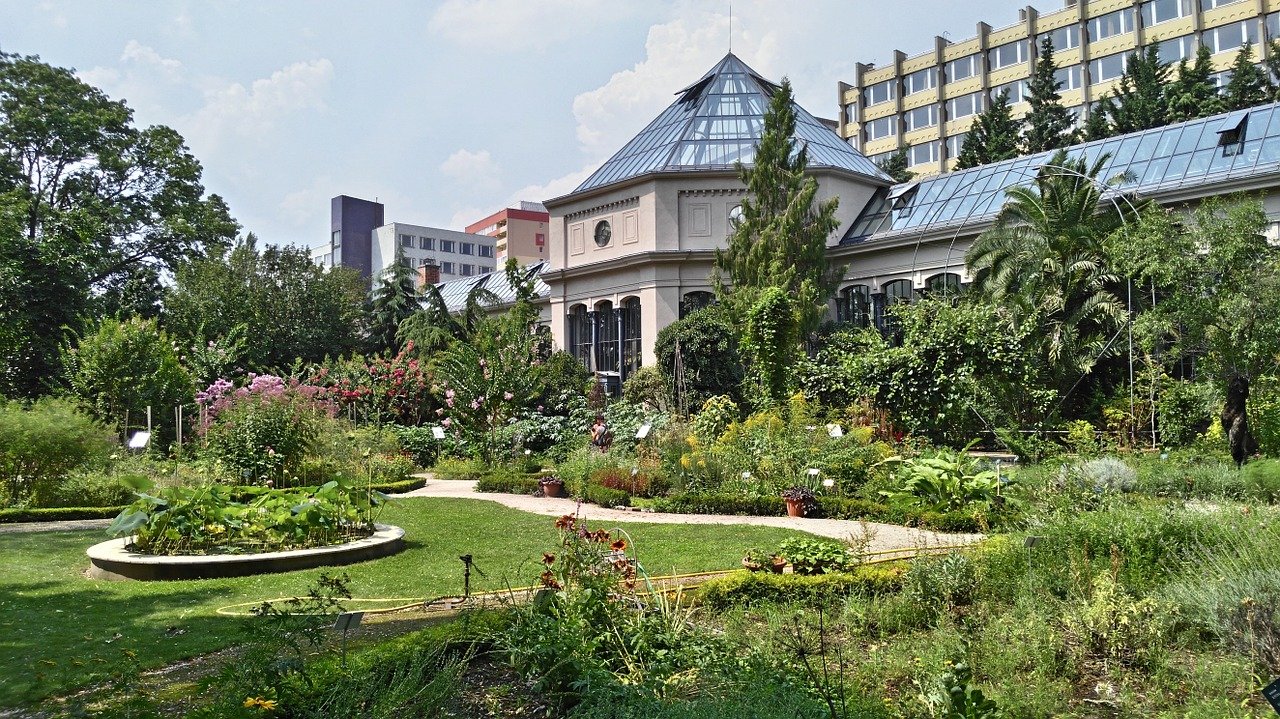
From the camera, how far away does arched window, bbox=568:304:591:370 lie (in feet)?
109

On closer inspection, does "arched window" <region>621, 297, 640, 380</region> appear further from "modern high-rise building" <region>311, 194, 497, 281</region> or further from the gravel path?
"modern high-rise building" <region>311, 194, 497, 281</region>

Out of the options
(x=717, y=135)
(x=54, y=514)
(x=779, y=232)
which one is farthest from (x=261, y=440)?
(x=717, y=135)

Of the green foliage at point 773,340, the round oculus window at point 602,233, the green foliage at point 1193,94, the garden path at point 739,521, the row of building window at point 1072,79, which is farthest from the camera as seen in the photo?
the row of building window at point 1072,79

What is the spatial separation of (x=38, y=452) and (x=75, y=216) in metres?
20.6

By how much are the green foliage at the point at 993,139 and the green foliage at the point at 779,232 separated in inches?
495

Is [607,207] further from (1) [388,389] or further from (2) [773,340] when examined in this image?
(2) [773,340]

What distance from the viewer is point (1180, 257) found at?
15062mm

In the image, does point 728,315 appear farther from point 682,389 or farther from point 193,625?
point 193,625

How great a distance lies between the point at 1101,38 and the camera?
166 ft

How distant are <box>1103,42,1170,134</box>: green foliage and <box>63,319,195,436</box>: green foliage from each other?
3238 centimetres

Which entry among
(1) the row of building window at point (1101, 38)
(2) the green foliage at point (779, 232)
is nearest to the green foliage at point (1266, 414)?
(2) the green foliage at point (779, 232)

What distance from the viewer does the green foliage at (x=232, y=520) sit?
886 centimetres

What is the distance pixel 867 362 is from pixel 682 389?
6.32 metres

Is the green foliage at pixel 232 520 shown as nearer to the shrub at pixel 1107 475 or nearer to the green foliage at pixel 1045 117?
the shrub at pixel 1107 475
